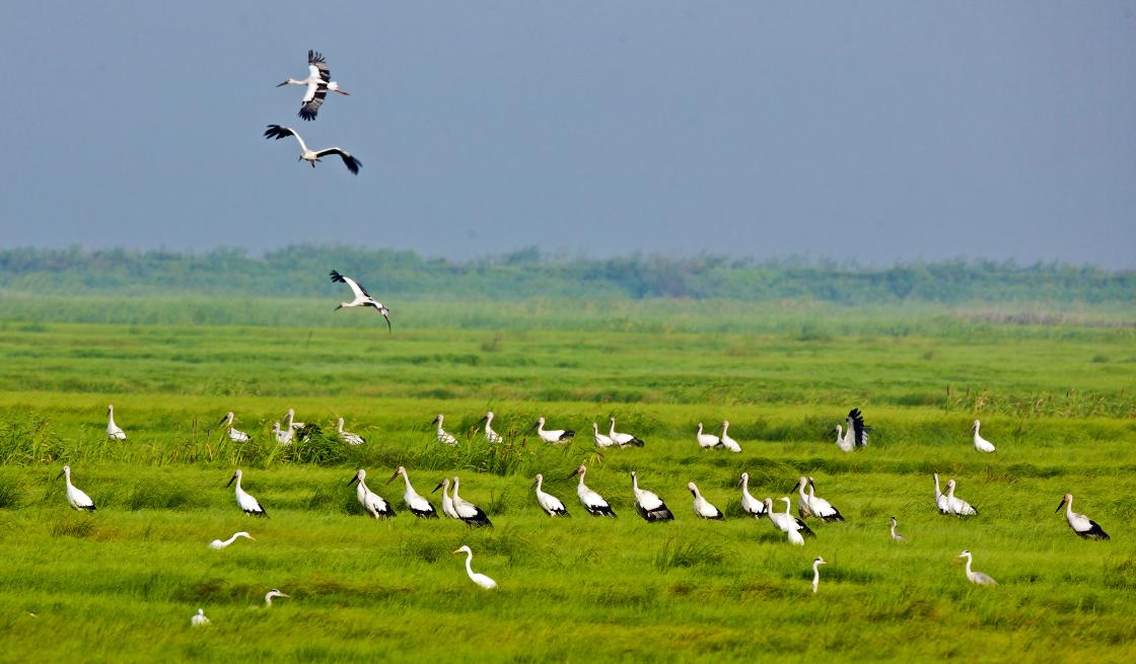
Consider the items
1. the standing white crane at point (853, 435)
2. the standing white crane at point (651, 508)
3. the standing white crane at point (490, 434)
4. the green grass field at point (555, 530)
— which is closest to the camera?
the green grass field at point (555, 530)

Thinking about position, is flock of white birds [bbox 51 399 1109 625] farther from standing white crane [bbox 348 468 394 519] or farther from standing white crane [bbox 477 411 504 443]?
standing white crane [bbox 477 411 504 443]

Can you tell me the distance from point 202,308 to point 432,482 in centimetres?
6385

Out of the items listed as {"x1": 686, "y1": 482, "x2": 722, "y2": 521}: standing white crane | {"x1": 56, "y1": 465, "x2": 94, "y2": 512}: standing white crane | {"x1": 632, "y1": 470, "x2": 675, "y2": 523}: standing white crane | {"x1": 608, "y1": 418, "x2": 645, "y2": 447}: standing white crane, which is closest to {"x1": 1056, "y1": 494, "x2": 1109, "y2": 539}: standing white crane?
{"x1": 686, "y1": 482, "x2": 722, "y2": 521}: standing white crane

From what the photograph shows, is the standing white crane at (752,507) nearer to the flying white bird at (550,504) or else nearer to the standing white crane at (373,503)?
the flying white bird at (550,504)

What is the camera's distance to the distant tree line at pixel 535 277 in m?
115

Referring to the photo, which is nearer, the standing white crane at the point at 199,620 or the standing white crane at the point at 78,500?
the standing white crane at the point at 199,620

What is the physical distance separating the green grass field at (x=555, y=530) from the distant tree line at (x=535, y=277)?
78085 mm

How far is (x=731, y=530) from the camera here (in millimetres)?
16906

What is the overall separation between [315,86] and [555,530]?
4.90 meters

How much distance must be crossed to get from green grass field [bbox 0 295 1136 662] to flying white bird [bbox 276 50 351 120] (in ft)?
12.3

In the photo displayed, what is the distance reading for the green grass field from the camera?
12508 millimetres

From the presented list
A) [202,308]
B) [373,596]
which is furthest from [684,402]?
[202,308]

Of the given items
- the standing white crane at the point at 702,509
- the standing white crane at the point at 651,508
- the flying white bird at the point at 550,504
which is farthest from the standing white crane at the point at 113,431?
the standing white crane at the point at 702,509

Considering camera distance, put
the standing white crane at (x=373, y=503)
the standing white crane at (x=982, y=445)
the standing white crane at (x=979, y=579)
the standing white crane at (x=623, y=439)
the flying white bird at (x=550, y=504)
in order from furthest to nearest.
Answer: the standing white crane at (x=982, y=445) < the standing white crane at (x=623, y=439) < the flying white bird at (x=550, y=504) < the standing white crane at (x=373, y=503) < the standing white crane at (x=979, y=579)
